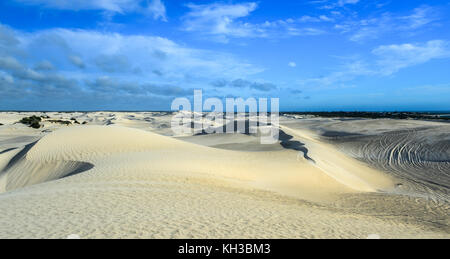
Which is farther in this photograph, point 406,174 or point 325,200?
point 406,174

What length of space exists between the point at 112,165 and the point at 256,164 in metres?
7.08

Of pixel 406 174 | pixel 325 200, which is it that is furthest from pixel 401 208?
pixel 406 174

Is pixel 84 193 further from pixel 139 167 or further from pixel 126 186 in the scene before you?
pixel 139 167

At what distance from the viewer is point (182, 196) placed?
28.0 ft

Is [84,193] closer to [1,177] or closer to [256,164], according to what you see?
[256,164]

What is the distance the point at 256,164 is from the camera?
1584 cm

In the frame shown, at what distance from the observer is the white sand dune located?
5961 mm

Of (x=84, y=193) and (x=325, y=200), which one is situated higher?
(x=84, y=193)

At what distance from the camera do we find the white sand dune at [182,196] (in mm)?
5961

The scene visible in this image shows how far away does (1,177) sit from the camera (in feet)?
51.1
